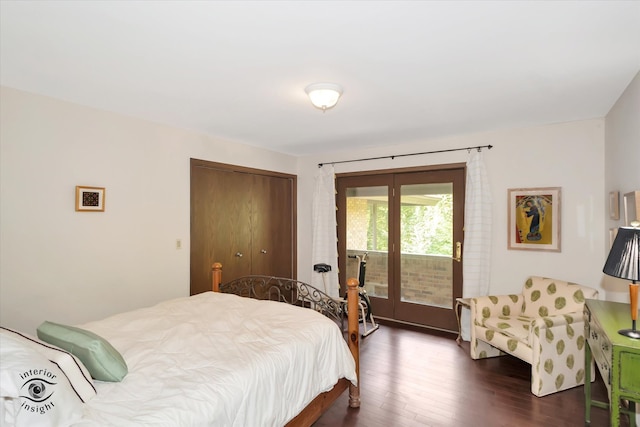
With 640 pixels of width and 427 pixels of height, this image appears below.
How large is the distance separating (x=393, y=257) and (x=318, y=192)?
1499mm

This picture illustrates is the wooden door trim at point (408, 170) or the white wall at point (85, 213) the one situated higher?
the wooden door trim at point (408, 170)

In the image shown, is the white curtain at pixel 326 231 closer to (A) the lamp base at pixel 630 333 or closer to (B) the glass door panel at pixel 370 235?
(B) the glass door panel at pixel 370 235

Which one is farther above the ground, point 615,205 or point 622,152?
point 622,152

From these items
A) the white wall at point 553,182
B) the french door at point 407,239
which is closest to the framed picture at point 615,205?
the white wall at point 553,182

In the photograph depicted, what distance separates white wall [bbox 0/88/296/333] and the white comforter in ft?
2.52

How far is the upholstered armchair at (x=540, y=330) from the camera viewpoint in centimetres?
279

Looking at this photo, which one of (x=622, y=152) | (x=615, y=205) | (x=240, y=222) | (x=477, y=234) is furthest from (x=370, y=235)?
(x=622, y=152)

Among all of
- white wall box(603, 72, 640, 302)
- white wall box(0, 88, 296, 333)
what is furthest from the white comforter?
white wall box(603, 72, 640, 302)

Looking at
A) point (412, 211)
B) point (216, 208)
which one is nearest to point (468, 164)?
point (412, 211)

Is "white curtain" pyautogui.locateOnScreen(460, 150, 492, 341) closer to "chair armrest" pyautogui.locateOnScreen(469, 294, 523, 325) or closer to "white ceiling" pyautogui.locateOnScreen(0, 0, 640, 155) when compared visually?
"chair armrest" pyautogui.locateOnScreen(469, 294, 523, 325)

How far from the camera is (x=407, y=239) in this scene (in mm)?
4613

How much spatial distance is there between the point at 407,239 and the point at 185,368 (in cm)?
346

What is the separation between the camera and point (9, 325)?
8.41ft

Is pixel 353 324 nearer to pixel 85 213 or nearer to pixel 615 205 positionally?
pixel 615 205
